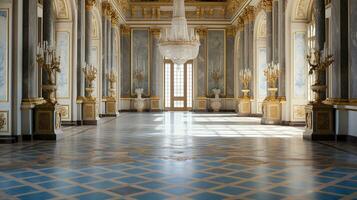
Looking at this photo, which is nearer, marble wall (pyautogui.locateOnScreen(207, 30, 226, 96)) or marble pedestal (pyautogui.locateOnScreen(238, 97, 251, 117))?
marble pedestal (pyautogui.locateOnScreen(238, 97, 251, 117))

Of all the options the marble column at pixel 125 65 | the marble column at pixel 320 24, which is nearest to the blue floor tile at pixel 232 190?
the marble column at pixel 320 24

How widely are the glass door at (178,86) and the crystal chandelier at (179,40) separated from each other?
8220 mm

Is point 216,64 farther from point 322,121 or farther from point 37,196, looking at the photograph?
point 37,196

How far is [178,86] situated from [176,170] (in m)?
23.4

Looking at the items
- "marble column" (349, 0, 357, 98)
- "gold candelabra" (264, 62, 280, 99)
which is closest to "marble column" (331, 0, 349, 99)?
"marble column" (349, 0, 357, 98)

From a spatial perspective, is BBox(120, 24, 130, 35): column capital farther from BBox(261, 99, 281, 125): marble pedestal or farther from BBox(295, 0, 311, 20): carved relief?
BBox(295, 0, 311, 20): carved relief

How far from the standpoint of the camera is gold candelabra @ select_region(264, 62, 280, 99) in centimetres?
1694

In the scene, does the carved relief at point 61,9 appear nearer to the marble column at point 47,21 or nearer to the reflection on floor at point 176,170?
the marble column at point 47,21

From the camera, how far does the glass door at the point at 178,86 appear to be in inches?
1176

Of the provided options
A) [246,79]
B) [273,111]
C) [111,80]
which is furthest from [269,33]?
[111,80]

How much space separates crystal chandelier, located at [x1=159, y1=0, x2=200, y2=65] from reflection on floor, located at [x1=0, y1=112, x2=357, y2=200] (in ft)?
32.4

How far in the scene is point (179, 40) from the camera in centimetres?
2039

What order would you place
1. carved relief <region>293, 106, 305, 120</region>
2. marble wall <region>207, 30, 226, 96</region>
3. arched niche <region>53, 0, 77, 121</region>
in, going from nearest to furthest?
1. arched niche <region>53, 0, 77, 121</region>
2. carved relief <region>293, 106, 305, 120</region>
3. marble wall <region>207, 30, 226, 96</region>

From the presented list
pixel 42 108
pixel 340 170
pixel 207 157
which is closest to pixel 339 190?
pixel 340 170
